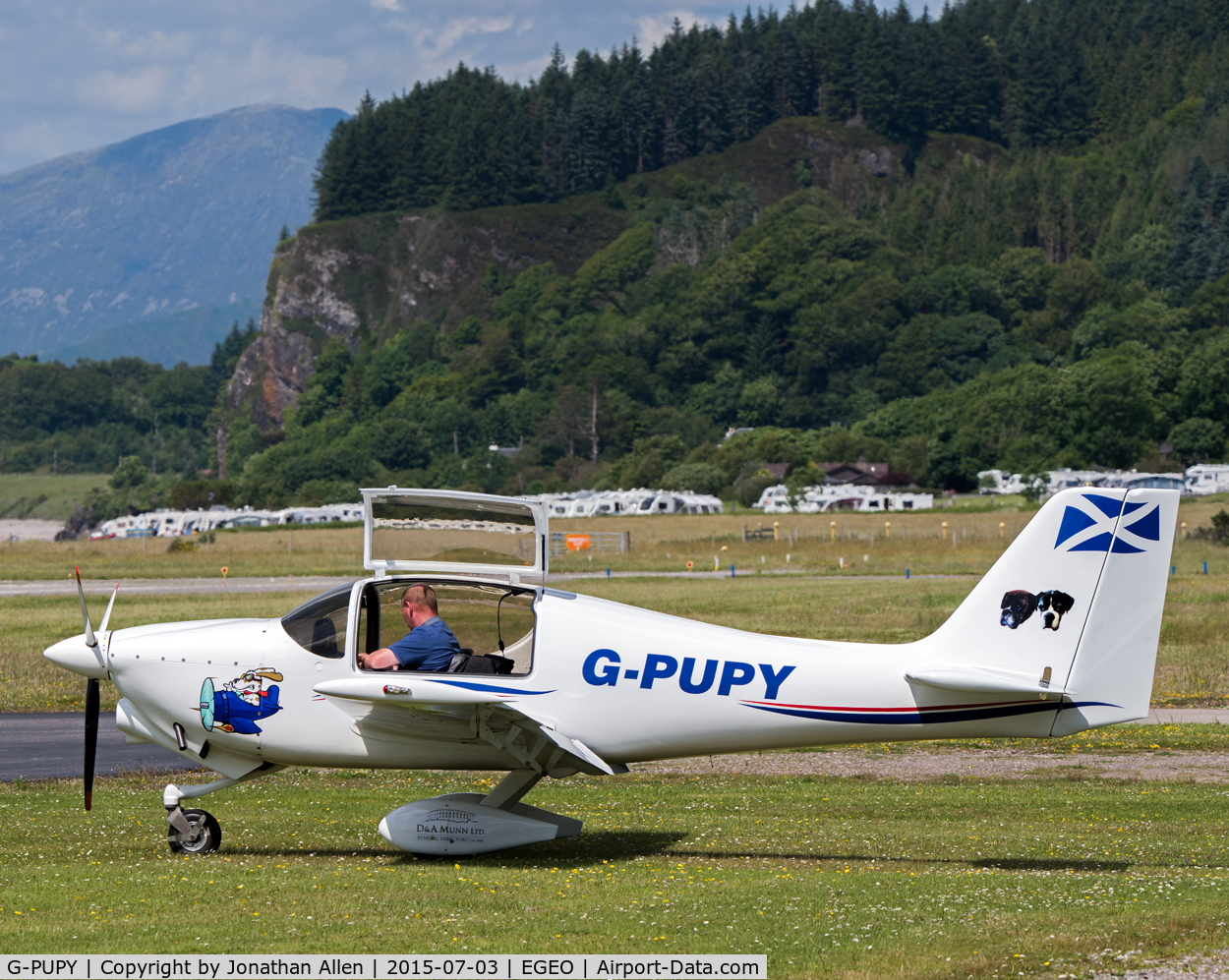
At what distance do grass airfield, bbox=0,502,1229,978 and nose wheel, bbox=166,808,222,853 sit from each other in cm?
16

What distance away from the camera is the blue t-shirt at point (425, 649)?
10.2 metres

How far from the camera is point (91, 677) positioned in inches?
418

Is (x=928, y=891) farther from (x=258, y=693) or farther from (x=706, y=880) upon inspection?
(x=258, y=693)

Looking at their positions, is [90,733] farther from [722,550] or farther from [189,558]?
[189,558]

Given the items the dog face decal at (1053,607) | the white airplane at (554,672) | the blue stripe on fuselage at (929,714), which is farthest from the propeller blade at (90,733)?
the dog face decal at (1053,607)

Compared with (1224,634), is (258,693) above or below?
above

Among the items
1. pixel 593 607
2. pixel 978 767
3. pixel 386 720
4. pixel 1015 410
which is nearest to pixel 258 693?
pixel 386 720

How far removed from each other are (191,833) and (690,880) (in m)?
3.91

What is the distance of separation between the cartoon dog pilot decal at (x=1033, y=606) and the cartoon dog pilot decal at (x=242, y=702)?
5.46m

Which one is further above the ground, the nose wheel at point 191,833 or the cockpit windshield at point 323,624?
the cockpit windshield at point 323,624

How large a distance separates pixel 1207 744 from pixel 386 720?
1113 cm

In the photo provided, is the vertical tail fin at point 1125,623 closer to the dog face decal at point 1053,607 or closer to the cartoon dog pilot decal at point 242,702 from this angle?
the dog face decal at point 1053,607

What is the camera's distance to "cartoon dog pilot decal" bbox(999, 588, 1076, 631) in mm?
9914

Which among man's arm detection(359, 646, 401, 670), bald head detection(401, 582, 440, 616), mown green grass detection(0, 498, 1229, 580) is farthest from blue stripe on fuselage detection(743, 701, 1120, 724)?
mown green grass detection(0, 498, 1229, 580)
